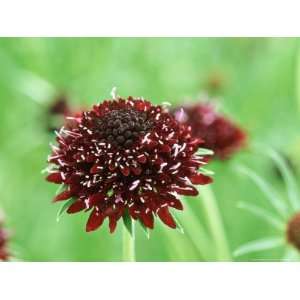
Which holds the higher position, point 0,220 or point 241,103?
point 241,103

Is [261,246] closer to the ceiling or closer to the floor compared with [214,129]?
closer to the floor

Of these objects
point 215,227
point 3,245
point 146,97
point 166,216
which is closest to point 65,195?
point 166,216

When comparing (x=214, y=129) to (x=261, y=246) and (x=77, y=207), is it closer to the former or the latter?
(x=261, y=246)

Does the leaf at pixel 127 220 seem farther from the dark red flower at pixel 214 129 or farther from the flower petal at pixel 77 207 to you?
the dark red flower at pixel 214 129

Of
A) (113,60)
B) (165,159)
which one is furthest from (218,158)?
(113,60)

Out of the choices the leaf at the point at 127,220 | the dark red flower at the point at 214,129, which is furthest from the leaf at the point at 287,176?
the leaf at the point at 127,220

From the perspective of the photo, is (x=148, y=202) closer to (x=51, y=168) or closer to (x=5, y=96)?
(x=51, y=168)
